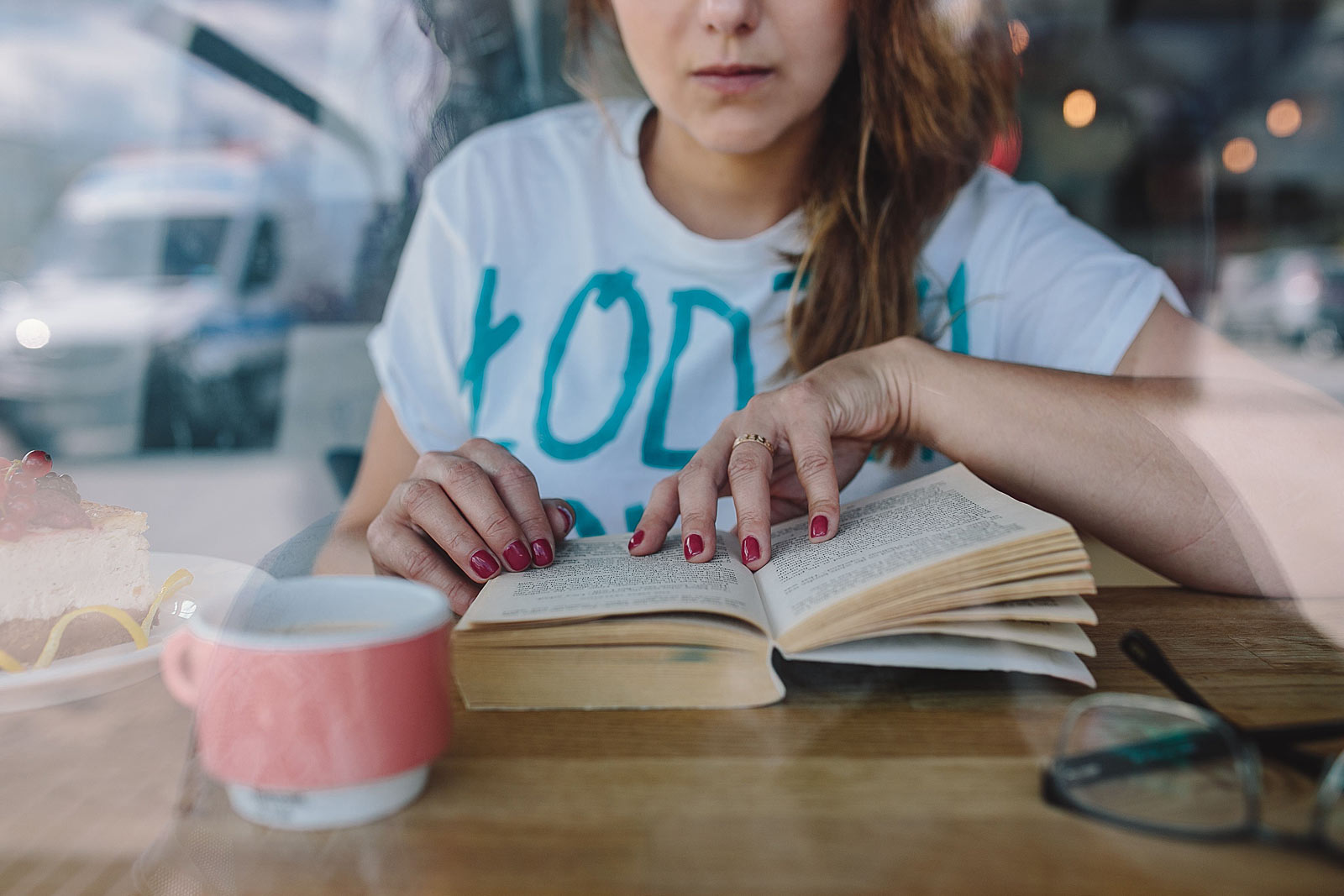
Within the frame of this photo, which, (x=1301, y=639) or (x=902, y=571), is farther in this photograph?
(x=1301, y=639)

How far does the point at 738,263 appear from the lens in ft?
2.92

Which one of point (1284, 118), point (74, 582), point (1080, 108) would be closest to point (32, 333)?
point (74, 582)

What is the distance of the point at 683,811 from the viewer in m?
0.31

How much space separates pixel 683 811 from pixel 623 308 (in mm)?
636

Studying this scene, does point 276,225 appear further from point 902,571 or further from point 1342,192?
point 1342,192

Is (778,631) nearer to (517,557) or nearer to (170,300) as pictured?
(517,557)

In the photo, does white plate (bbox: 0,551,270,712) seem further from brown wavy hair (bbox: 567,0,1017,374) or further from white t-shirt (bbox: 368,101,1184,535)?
brown wavy hair (bbox: 567,0,1017,374)

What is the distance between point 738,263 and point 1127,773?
66cm

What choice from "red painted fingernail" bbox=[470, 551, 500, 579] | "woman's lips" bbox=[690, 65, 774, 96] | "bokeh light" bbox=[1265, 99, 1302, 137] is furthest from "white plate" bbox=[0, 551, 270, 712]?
"bokeh light" bbox=[1265, 99, 1302, 137]

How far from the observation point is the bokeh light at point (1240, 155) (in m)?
1.19

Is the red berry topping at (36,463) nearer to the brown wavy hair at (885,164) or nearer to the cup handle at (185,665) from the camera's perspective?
the cup handle at (185,665)

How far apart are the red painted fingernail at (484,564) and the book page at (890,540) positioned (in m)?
0.15

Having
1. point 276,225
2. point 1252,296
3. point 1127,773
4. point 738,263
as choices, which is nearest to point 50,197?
point 276,225

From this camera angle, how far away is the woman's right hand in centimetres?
50
